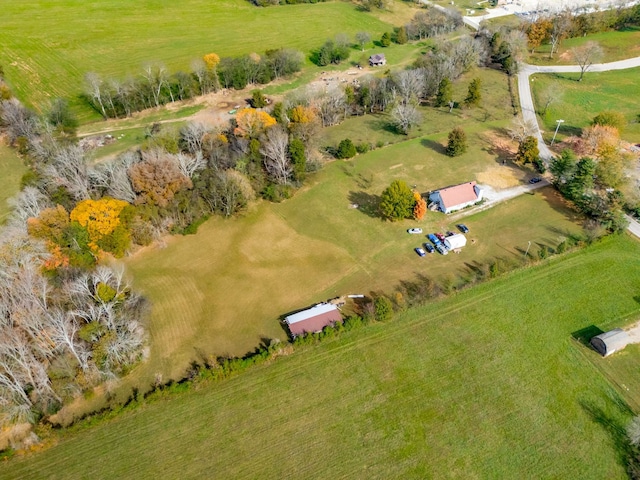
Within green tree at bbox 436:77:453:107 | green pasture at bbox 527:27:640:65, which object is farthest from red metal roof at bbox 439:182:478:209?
green pasture at bbox 527:27:640:65

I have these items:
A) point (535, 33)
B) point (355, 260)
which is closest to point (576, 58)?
point (535, 33)

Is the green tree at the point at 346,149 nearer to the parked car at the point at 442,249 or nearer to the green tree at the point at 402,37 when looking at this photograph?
the parked car at the point at 442,249

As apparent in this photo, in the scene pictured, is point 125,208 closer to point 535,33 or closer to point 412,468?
point 412,468

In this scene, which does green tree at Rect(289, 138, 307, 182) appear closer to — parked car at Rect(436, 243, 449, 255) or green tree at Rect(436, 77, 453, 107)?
parked car at Rect(436, 243, 449, 255)

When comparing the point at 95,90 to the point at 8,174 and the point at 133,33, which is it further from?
the point at 133,33

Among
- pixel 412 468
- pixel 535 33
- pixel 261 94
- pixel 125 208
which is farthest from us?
pixel 535 33

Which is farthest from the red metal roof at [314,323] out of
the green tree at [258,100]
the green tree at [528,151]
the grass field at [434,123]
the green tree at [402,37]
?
the green tree at [402,37]
